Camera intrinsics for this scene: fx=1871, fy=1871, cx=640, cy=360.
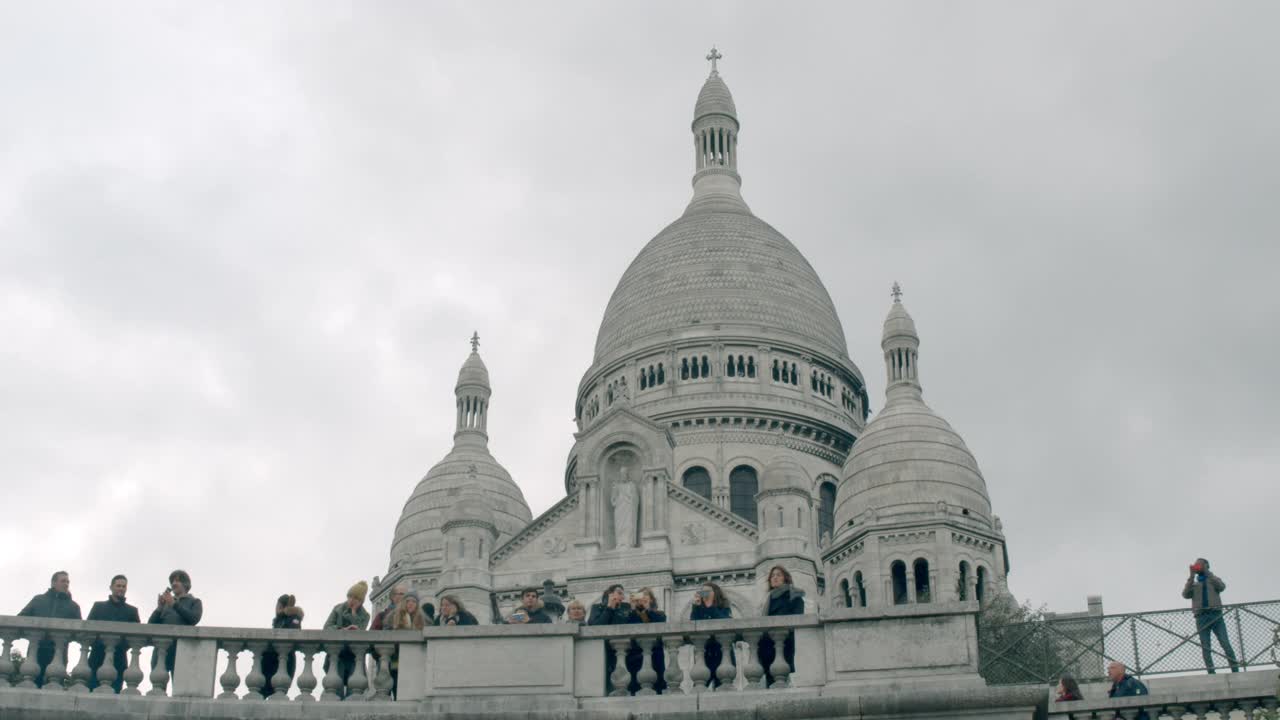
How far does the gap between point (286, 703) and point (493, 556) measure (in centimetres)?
4105

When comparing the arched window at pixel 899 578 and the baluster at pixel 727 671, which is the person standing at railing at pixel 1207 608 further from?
the arched window at pixel 899 578

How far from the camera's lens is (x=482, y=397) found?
68938 millimetres

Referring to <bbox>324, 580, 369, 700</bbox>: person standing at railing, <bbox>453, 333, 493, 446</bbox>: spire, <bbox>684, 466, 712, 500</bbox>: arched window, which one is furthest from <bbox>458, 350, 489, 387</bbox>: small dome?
<bbox>324, 580, 369, 700</bbox>: person standing at railing

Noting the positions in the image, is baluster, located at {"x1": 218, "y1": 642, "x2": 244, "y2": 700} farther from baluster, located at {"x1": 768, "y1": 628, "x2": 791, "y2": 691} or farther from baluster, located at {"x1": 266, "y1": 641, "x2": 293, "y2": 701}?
baluster, located at {"x1": 768, "y1": 628, "x2": 791, "y2": 691}

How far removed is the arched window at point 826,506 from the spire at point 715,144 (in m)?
17.8

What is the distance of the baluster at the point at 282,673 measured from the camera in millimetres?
14656

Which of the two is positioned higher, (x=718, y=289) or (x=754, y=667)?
(x=718, y=289)

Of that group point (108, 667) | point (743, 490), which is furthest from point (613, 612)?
point (743, 490)

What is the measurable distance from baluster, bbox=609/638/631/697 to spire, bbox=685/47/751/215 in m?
67.0

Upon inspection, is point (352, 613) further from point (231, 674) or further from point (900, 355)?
point (900, 355)

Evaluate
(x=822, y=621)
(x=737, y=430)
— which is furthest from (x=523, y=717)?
(x=737, y=430)

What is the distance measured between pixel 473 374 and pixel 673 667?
2160 inches

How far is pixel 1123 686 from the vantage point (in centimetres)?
1703

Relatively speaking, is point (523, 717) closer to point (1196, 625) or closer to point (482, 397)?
point (1196, 625)
